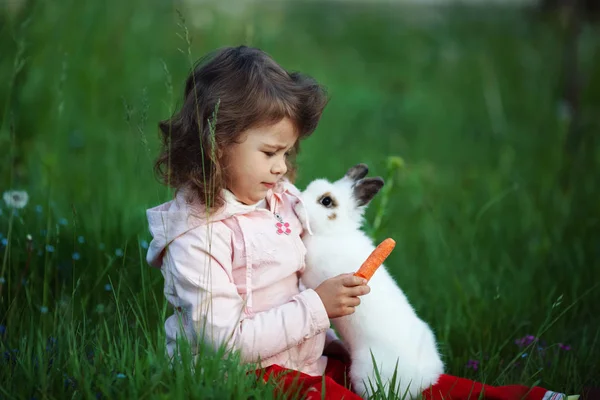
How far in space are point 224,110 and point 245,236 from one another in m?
0.45

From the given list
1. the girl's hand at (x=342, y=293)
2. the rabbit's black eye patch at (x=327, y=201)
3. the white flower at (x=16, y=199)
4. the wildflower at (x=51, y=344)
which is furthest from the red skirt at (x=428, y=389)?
the white flower at (x=16, y=199)

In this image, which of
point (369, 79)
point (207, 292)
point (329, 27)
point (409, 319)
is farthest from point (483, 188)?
point (329, 27)

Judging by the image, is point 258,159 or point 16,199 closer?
point 258,159

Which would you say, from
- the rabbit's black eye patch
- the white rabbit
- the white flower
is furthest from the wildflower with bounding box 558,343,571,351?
the white flower

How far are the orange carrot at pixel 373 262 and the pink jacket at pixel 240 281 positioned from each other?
7.1 inches

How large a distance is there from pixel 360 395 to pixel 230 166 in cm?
93

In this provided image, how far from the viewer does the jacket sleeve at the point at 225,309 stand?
236 centimetres

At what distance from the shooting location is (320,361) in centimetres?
267

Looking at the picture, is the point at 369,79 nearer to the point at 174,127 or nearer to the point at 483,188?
the point at 483,188

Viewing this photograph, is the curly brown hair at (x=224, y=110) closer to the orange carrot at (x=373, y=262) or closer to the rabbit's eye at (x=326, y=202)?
the rabbit's eye at (x=326, y=202)

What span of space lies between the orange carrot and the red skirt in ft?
1.20

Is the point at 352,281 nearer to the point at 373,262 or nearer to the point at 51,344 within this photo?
the point at 373,262

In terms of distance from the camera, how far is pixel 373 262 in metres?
2.43

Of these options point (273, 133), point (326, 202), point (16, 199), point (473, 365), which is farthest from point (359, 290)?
point (16, 199)
